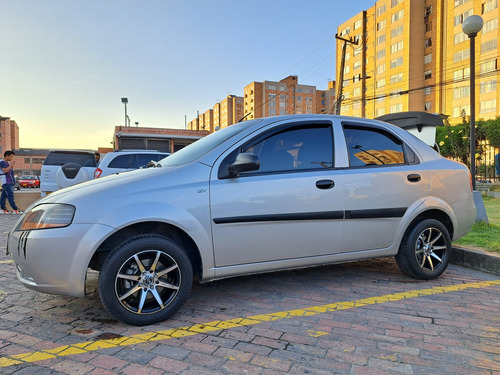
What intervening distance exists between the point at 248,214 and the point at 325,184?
2.72 feet

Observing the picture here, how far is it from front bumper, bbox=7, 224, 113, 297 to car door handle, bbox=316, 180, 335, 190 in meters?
1.84

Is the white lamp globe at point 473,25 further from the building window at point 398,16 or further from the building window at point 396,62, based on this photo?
the building window at point 398,16

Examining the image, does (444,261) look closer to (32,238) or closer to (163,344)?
(163,344)

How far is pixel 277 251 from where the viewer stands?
10.5 feet

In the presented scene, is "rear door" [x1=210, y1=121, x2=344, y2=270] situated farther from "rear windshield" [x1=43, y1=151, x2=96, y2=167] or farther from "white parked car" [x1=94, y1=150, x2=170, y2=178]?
"rear windshield" [x1=43, y1=151, x2=96, y2=167]

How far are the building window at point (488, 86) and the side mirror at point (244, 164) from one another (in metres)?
50.3

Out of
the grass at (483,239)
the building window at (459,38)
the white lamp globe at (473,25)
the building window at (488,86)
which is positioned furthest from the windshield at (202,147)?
the building window at (459,38)

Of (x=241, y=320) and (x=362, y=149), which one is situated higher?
(x=362, y=149)

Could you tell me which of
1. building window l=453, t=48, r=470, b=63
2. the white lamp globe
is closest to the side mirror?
the white lamp globe

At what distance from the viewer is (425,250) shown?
3.88 m

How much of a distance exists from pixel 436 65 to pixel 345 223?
190 ft

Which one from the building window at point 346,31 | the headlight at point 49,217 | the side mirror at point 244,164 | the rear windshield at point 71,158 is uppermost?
the building window at point 346,31

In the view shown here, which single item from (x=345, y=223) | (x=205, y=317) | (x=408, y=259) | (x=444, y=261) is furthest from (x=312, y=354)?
(x=444, y=261)

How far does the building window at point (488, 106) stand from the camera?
42281mm
